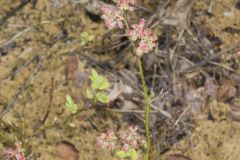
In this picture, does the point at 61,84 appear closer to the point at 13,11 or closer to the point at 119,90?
the point at 119,90

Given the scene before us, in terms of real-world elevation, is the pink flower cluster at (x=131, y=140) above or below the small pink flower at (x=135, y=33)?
below

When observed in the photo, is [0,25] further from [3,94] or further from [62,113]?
[62,113]

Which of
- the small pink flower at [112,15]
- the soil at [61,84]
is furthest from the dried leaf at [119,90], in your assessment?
the small pink flower at [112,15]

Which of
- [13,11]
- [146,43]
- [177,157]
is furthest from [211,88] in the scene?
[13,11]

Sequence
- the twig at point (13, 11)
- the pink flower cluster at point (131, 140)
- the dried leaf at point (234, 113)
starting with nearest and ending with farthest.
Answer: the pink flower cluster at point (131, 140) → the dried leaf at point (234, 113) → the twig at point (13, 11)

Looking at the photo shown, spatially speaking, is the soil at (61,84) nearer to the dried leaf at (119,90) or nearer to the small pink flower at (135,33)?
the dried leaf at (119,90)

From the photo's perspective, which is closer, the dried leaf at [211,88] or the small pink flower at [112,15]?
the small pink flower at [112,15]
